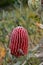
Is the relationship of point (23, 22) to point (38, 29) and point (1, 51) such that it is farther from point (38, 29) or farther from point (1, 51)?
point (1, 51)

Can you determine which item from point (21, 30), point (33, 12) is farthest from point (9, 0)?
point (21, 30)

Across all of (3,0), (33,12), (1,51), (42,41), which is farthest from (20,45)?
(3,0)

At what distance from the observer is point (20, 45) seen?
1.77 metres

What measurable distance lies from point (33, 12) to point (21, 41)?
2247 millimetres

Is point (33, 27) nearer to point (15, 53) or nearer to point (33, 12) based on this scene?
point (33, 12)

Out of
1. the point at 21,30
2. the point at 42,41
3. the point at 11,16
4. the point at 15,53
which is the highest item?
the point at 21,30

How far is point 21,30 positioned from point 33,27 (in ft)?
5.64

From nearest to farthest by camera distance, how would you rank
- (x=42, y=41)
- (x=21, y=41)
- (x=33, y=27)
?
(x=21, y=41)
(x=42, y=41)
(x=33, y=27)

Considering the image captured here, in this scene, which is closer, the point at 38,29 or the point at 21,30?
the point at 21,30

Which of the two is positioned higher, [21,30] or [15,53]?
[21,30]

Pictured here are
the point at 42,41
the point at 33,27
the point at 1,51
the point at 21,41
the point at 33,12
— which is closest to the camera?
the point at 21,41

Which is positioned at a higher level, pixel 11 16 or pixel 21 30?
pixel 21 30

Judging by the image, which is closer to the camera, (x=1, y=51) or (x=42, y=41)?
(x=1, y=51)

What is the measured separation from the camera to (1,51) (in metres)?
2.80
